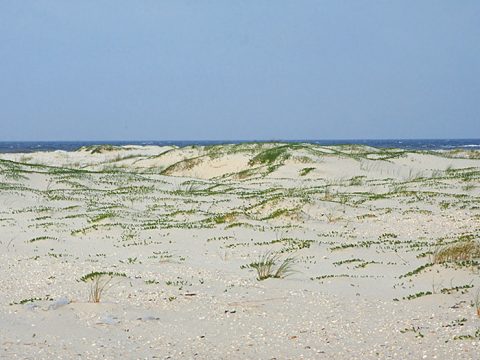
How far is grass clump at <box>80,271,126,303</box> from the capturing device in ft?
37.5

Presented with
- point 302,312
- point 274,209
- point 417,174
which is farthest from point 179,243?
point 417,174

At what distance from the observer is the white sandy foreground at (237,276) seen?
366 inches

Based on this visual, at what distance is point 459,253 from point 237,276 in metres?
5.10

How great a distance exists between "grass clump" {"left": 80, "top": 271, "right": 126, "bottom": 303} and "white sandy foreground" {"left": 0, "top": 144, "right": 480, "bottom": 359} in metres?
0.16

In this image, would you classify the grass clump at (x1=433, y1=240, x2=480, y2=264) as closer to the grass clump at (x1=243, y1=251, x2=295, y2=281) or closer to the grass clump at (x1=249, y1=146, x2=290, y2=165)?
the grass clump at (x1=243, y1=251, x2=295, y2=281)

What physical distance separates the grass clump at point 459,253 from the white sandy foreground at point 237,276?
641mm

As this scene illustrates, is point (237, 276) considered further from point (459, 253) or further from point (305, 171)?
point (305, 171)

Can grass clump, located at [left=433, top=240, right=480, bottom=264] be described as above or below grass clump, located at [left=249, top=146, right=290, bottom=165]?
below

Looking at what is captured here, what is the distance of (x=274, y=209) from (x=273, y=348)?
14.8m

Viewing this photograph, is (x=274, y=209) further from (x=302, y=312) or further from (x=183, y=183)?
(x=183, y=183)

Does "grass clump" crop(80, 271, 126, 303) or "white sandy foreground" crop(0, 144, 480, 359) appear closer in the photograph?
"white sandy foreground" crop(0, 144, 480, 359)

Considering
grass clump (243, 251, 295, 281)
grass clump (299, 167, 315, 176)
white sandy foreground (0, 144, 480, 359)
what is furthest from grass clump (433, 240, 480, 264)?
grass clump (299, 167, 315, 176)

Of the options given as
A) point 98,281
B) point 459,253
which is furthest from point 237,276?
point 459,253

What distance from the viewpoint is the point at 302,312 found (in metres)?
11.0
